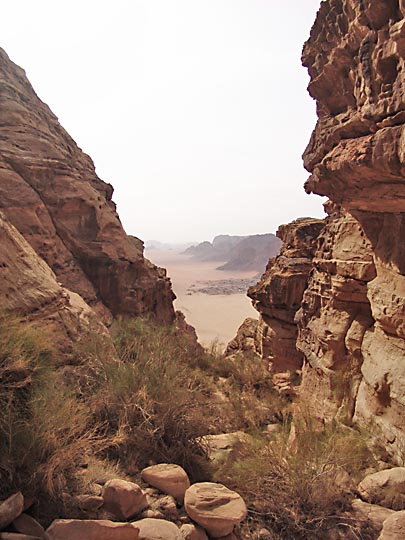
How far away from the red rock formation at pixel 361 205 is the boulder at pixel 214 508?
2517 millimetres

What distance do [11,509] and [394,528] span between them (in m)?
2.54

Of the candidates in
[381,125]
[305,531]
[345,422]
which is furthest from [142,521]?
[381,125]

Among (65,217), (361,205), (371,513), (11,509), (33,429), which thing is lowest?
(371,513)

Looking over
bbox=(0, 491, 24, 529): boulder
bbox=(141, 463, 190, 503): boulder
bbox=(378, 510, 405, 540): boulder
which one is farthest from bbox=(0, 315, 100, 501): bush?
bbox=(378, 510, 405, 540): boulder

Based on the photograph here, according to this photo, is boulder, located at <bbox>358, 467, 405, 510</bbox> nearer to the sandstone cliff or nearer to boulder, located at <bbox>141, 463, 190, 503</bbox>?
the sandstone cliff

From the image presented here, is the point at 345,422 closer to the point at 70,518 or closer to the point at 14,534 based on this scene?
the point at 70,518

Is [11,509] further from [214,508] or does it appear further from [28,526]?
[214,508]

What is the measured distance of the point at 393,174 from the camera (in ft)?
13.4

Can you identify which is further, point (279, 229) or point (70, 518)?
point (279, 229)

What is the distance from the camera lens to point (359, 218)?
617 cm

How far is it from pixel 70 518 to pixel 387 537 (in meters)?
2.18

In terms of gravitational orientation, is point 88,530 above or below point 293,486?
above

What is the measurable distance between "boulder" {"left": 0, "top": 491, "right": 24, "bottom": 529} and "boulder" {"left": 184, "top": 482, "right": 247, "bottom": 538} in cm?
122

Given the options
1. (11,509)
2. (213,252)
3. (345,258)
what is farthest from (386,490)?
(213,252)
